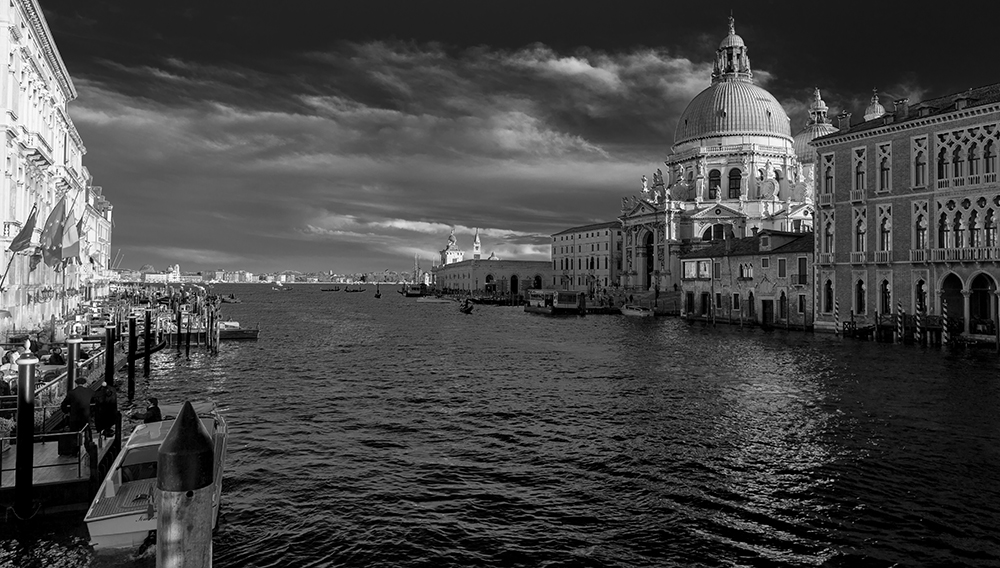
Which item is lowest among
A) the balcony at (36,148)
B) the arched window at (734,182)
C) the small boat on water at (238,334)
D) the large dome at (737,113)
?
the small boat on water at (238,334)

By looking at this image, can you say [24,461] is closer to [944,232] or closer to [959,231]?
[959,231]

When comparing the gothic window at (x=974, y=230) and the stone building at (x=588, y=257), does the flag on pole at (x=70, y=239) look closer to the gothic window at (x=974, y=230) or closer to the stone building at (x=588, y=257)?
the gothic window at (x=974, y=230)

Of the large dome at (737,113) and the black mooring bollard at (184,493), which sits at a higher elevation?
the large dome at (737,113)

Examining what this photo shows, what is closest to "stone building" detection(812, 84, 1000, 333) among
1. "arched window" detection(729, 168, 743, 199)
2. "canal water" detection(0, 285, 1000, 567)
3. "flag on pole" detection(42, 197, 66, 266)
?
"canal water" detection(0, 285, 1000, 567)

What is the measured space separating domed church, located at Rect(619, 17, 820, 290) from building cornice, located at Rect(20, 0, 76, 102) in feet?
230

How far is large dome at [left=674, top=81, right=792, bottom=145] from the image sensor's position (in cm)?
9619

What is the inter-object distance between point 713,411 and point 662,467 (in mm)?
6888

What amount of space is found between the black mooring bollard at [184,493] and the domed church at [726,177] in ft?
287

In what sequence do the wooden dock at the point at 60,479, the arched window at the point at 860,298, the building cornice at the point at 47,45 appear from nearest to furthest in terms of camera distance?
the wooden dock at the point at 60,479 → the building cornice at the point at 47,45 → the arched window at the point at 860,298

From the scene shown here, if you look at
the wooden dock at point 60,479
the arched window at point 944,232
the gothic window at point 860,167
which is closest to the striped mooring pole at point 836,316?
the gothic window at point 860,167

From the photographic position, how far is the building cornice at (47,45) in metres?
30.8

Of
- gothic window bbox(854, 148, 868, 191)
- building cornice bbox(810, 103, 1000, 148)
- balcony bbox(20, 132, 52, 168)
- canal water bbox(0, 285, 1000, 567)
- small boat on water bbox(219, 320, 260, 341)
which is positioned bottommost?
canal water bbox(0, 285, 1000, 567)

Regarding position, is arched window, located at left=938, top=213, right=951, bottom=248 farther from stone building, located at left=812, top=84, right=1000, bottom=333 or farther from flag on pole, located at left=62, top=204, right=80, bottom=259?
flag on pole, located at left=62, top=204, right=80, bottom=259

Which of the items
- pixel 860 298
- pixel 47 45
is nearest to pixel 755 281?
pixel 860 298
